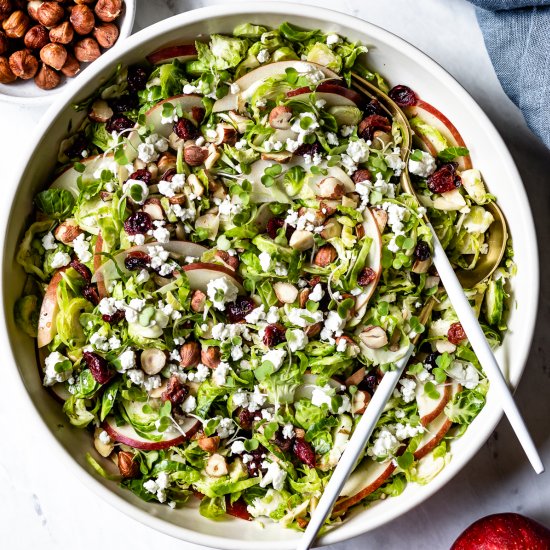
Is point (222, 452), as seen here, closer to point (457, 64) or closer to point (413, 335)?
point (413, 335)

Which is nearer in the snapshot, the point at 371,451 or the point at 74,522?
the point at 371,451

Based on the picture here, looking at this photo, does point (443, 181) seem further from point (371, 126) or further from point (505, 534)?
point (505, 534)

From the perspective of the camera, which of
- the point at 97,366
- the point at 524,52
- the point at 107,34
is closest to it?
the point at 97,366

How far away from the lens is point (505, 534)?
2664 millimetres

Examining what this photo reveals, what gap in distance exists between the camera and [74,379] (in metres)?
2.54

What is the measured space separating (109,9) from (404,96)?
1.10 meters

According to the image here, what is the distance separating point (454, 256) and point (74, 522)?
5.67ft

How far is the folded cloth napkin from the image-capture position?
8.58 feet

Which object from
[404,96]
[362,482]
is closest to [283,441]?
[362,482]

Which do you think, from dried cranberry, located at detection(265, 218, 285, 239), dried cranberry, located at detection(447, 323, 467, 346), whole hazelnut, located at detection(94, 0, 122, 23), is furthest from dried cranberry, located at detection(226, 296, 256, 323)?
whole hazelnut, located at detection(94, 0, 122, 23)

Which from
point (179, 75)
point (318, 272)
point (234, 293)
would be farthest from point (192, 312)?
point (179, 75)

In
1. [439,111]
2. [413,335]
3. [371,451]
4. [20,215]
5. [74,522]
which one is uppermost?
[20,215]

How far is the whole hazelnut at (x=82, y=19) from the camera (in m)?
2.76

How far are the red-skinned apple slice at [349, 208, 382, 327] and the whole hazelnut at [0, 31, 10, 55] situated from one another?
1.48m
